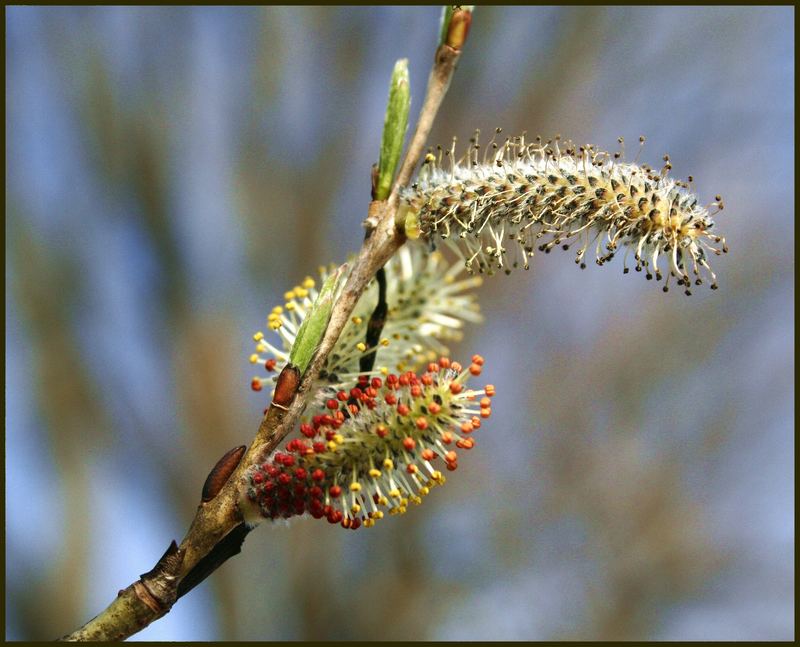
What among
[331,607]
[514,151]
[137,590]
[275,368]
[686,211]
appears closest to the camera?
[137,590]

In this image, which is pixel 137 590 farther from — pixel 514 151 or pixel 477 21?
pixel 477 21

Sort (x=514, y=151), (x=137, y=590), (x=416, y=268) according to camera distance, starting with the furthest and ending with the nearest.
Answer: (x=416, y=268), (x=514, y=151), (x=137, y=590)

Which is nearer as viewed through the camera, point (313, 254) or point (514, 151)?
point (514, 151)

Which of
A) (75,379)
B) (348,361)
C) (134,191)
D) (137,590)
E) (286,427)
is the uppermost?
(134,191)

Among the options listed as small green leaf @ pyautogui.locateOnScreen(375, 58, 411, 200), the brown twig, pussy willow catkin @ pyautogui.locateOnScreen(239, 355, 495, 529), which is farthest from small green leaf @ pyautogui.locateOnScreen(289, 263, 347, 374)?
small green leaf @ pyautogui.locateOnScreen(375, 58, 411, 200)

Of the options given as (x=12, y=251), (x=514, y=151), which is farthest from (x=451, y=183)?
(x=12, y=251)
